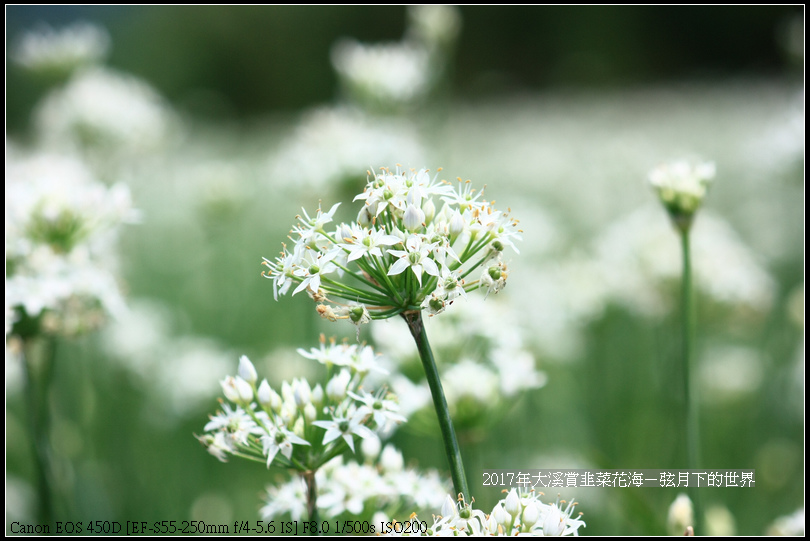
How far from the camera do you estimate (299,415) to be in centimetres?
163

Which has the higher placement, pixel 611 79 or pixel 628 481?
pixel 611 79

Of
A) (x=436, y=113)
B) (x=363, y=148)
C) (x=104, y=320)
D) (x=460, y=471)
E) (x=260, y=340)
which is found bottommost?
(x=460, y=471)

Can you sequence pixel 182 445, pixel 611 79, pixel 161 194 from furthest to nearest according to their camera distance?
pixel 611 79, pixel 161 194, pixel 182 445

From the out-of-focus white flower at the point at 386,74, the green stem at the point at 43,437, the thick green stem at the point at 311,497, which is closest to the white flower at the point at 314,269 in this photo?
the thick green stem at the point at 311,497

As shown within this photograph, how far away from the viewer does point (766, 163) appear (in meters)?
4.61

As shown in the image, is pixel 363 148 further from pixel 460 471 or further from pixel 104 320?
pixel 460 471

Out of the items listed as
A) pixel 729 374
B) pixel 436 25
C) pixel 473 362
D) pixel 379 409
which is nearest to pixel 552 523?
pixel 379 409

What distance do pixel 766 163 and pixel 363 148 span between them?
3104 mm

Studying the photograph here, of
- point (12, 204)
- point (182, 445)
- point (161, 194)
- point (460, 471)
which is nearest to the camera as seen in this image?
point (460, 471)

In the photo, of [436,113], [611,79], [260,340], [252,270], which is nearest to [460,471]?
[260,340]

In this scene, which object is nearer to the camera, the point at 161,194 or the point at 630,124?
the point at 161,194

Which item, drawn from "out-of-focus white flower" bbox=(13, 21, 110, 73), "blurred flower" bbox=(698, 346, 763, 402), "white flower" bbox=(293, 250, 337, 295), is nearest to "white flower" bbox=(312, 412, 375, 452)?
"white flower" bbox=(293, 250, 337, 295)

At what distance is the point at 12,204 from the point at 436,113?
12.8 feet

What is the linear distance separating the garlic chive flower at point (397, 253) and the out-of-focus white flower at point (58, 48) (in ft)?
15.7
